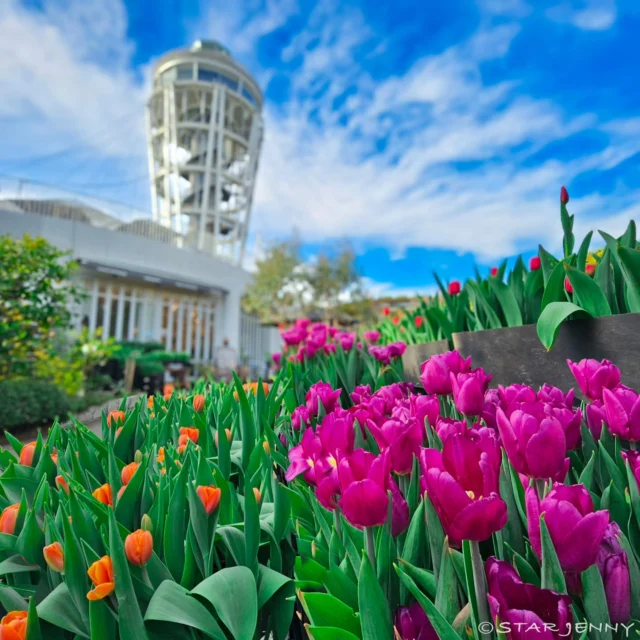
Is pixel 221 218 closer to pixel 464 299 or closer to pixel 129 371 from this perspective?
pixel 129 371

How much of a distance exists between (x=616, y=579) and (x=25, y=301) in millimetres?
7085

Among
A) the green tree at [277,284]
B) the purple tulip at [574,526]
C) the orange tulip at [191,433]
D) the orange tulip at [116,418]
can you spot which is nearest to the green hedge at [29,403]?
the orange tulip at [116,418]

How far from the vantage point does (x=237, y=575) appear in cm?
Result: 62

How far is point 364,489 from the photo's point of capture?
1.56 ft

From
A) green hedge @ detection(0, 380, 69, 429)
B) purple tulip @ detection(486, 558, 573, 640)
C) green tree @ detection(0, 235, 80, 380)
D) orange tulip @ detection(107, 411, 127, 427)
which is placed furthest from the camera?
green tree @ detection(0, 235, 80, 380)

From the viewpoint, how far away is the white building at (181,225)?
13.1 meters

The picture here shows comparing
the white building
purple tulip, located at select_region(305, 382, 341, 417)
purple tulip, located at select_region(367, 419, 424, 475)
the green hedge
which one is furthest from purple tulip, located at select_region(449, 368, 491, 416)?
the white building

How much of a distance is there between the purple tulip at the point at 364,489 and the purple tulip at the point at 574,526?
170 mm

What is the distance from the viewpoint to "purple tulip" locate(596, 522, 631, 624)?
43 centimetres

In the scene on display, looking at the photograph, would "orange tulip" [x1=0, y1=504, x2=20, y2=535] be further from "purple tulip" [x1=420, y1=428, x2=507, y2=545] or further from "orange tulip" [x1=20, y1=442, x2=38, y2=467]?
"purple tulip" [x1=420, y1=428, x2=507, y2=545]

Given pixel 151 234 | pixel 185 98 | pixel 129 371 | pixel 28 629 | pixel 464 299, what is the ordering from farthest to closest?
1. pixel 185 98
2. pixel 151 234
3. pixel 129 371
4. pixel 464 299
5. pixel 28 629

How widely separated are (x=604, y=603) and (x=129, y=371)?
30.1ft

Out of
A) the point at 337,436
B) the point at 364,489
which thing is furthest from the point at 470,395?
the point at 364,489

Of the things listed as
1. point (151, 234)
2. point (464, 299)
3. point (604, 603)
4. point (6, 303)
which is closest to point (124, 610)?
point (604, 603)
